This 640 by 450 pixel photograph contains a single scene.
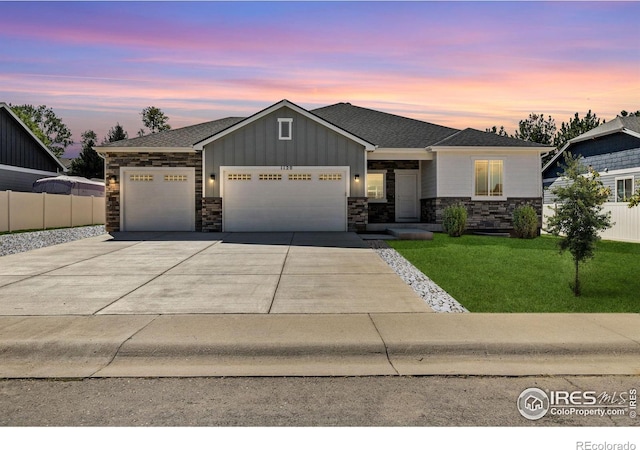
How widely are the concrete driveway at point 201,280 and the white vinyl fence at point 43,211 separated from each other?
8095 mm

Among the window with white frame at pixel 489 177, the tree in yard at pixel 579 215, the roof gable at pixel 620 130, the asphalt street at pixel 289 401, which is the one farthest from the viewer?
the roof gable at pixel 620 130

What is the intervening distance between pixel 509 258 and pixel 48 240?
16.1 m

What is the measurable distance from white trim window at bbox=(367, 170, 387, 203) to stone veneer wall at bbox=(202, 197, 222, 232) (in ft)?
24.6

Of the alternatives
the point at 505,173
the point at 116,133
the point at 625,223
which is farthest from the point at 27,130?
the point at 625,223

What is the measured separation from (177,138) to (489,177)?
48.3ft

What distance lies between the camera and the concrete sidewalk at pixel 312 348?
467cm

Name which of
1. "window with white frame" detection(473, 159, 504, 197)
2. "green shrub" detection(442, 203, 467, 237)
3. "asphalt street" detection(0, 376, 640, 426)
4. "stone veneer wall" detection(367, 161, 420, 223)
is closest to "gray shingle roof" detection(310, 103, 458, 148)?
"stone veneer wall" detection(367, 161, 420, 223)

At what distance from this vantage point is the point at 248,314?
255 inches

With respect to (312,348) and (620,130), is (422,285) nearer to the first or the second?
(312,348)

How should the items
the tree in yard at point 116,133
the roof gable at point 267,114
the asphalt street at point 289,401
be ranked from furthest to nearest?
the tree in yard at point 116,133, the roof gable at point 267,114, the asphalt street at point 289,401
